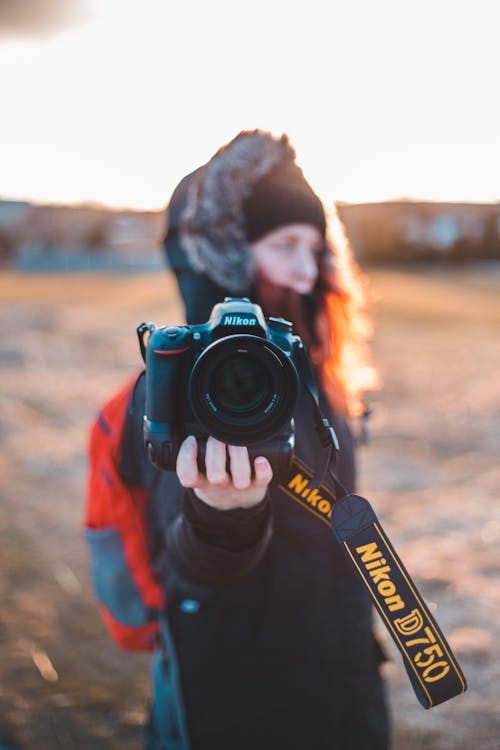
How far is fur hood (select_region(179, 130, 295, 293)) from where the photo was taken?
5.78 feet

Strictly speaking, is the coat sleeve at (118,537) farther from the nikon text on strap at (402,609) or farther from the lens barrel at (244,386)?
the nikon text on strap at (402,609)

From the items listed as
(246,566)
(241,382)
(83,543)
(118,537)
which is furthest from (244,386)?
(83,543)

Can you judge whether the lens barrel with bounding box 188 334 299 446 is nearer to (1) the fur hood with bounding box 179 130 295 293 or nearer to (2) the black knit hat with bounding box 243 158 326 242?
(1) the fur hood with bounding box 179 130 295 293

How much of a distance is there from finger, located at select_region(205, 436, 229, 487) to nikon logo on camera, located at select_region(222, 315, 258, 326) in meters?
0.26

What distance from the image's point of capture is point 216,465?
4.10 feet

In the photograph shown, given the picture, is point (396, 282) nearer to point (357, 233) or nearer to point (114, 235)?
point (357, 233)

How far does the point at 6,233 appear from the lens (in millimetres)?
35156

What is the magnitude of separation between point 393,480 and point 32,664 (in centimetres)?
317

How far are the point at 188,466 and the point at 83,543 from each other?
3.39 m

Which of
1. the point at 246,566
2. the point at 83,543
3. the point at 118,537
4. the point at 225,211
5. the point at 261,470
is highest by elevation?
the point at 225,211

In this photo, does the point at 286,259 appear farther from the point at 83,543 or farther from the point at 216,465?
the point at 83,543

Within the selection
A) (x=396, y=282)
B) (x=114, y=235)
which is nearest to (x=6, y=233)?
(x=114, y=235)

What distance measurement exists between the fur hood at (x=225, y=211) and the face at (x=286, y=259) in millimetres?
41

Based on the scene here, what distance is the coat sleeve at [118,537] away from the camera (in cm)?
168
